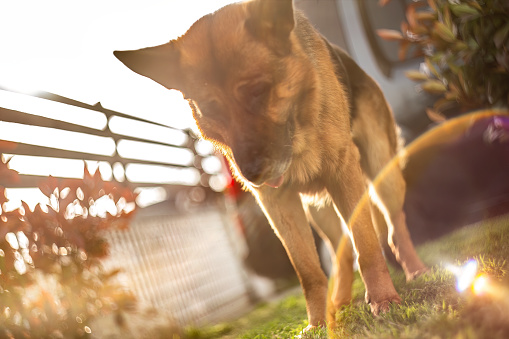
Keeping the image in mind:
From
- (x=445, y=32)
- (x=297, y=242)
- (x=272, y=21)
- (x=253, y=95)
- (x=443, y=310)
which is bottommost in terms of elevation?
(x=443, y=310)

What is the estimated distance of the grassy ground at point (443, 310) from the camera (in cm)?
135

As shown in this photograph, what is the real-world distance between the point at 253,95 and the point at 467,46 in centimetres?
152

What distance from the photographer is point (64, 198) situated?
2643 millimetres

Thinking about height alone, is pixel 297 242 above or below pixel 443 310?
above

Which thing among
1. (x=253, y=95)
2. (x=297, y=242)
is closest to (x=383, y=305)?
(x=297, y=242)

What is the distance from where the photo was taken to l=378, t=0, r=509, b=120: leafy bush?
2500mm

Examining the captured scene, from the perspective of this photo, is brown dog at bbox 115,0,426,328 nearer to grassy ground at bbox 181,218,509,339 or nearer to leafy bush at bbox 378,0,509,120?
grassy ground at bbox 181,218,509,339

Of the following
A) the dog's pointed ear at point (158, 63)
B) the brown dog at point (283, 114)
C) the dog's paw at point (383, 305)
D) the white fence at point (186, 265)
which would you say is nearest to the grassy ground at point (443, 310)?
→ the dog's paw at point (383, 305)

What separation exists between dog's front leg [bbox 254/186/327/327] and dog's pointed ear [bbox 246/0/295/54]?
81cm

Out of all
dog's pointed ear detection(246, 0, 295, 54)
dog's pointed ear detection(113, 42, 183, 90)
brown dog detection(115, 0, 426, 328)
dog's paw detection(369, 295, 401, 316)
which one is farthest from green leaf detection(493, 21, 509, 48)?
dog's pointed ear detection(113, 42, 183, 90)

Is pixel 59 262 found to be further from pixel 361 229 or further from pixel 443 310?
pixel 443 310

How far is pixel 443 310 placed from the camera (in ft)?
5.21

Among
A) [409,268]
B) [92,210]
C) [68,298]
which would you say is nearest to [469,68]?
[409,268]

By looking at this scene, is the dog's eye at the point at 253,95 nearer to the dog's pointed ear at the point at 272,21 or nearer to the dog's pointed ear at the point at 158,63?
the dog's pointed ear at the point at 272,21
